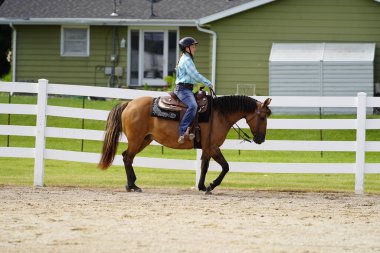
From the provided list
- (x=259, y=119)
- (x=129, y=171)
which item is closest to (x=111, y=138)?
(x=129, y=171)

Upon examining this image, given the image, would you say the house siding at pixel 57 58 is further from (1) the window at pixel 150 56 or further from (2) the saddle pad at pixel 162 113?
(2) the saddle pad at pixel 162 113

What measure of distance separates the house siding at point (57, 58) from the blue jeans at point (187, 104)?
64.0ft

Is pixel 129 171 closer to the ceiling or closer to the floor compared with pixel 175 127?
closer to the floor

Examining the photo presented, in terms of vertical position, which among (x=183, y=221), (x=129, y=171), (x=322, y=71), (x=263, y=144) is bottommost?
(x=183, y=221)

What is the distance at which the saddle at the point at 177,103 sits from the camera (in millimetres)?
15203

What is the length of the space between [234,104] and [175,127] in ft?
3.16

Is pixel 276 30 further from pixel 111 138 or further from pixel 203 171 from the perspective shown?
pixel 111 138

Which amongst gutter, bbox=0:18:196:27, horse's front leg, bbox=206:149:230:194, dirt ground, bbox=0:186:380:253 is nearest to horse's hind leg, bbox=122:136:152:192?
dirt ground, bbox=0:186:380:253

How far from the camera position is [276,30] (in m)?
31.4

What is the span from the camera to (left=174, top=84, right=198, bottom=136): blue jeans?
1500cm

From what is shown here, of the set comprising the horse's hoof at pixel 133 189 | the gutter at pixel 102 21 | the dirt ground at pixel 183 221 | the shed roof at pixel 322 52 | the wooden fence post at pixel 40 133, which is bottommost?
the horse's hoof at pixel 133 189

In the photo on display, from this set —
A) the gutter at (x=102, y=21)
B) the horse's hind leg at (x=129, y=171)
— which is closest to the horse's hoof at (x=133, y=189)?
the horse's hind leg at (x=129, y=171)

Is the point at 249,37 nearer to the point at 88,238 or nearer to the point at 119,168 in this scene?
the point at 119,168

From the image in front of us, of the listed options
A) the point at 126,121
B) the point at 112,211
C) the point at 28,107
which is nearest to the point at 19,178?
the point at 28,107
